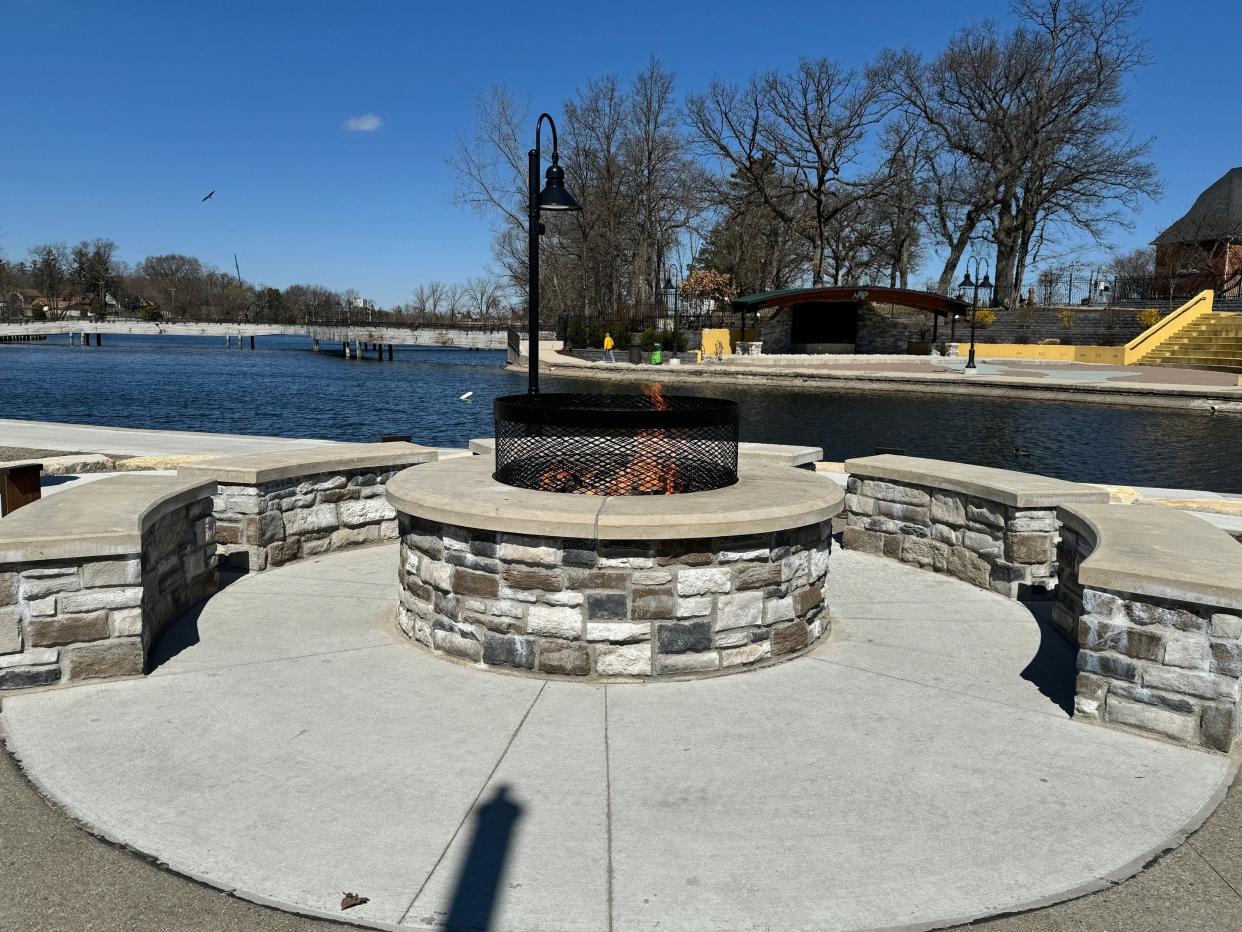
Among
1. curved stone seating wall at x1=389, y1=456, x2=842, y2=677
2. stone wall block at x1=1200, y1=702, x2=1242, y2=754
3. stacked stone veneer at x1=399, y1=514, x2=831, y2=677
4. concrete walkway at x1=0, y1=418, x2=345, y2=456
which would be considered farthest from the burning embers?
concrete walkway at x1=0, y1=418, x2=345, y2=456

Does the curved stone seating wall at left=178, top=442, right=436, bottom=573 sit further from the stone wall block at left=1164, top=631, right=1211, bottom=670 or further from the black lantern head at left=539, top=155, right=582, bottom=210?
the stone wall block at left=1164, top=631, right=1211, bottom=670

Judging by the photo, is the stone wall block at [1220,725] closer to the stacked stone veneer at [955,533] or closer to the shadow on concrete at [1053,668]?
the shadow on concrete at [1053,668]

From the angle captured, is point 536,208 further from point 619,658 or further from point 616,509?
point 619,658

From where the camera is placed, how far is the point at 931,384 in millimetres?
36875

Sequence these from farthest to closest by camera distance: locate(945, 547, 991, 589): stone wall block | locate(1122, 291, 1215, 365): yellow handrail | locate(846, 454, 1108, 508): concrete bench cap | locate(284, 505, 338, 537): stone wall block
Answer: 1. locate(1122, 291, 1215, 365): yellow handrail
2. locate(284, 505, 338, 537): stone wall block
3. locate(945, 547, 991, 589): stone wall block
4. locate(846, 454, 1108, 508): concrete bench cap

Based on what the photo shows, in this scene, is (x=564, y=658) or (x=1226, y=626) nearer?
(x=1226, y=626)

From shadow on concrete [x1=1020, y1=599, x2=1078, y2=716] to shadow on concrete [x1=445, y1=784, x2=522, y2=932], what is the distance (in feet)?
10.5

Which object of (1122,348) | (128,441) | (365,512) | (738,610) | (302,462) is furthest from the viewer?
(1122,348)

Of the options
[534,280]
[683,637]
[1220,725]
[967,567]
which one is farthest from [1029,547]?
[534,280]

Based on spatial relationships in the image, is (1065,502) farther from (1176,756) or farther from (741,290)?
(741,290)

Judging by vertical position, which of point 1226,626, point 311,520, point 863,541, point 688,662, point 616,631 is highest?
point 1226,626

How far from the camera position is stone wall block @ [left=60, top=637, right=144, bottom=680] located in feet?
16.2

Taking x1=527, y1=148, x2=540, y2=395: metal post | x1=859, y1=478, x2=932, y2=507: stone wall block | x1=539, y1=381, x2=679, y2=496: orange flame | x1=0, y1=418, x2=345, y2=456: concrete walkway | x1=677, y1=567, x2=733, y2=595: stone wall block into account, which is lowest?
x1=0, y1=418, x2=345, y2=456: concrete walkway

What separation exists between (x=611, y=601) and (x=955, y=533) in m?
3.84
